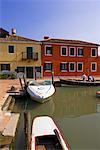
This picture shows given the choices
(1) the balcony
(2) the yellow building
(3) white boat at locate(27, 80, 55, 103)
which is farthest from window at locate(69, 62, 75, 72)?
(3) white boat at locate(27, 80, 55, 103)

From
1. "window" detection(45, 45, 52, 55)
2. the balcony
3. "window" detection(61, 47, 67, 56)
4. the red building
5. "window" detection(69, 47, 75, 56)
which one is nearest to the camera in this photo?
the balcony

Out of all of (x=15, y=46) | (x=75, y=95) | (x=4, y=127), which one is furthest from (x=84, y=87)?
(x=4, y=127)

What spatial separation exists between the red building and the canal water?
13448mm

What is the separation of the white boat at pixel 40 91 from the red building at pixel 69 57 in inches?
661

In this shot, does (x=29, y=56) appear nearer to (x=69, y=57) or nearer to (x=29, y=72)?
(x=29, y=72)

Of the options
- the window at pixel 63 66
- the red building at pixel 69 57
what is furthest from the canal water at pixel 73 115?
the window at pixel 63 66

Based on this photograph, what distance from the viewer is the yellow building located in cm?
3491

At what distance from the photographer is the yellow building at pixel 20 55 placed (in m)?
34.9

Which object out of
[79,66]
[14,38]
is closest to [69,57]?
[79,66]

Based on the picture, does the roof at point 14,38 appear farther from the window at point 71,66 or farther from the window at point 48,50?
the window at point 71,66

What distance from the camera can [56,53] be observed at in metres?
37.3

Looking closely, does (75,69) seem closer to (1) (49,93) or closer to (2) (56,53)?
(2) (56,53)

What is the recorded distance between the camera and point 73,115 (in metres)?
15.0

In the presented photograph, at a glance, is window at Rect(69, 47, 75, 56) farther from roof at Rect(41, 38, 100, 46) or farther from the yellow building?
the yellow building
